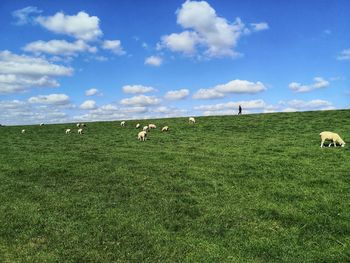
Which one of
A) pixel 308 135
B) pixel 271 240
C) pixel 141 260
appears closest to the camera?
pixel 141 260

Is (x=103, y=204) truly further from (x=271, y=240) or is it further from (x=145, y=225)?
(x=271, y=240)

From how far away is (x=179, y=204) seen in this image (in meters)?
19.3

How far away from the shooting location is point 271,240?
50.2ft

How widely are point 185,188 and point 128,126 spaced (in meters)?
38.8

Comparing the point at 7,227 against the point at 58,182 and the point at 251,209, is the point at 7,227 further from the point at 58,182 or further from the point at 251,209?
the point at 251,209

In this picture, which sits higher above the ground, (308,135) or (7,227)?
(308,135)

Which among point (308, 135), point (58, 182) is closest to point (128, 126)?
point (308, 135)

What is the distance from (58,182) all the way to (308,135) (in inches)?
1047

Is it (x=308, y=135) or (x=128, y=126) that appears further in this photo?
(x=128, y=126)

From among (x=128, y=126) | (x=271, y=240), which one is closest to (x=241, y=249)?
(x=271, y=240)

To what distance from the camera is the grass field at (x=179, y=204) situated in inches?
576

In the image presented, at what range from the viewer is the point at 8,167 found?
2950cm

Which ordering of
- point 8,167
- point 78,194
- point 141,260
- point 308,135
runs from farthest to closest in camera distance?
point 308,135 < point 8,167 < point 78,194 < point 141,260

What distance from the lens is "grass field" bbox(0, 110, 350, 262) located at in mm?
14641
